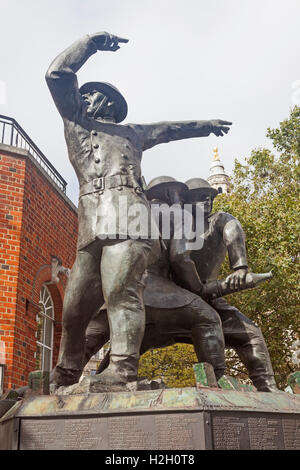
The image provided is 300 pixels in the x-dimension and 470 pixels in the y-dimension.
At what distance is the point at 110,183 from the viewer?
3.44m

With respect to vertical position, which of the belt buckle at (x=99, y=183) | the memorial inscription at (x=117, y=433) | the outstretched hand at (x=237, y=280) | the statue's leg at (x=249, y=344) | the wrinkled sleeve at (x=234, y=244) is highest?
the belt buckle at (x=99, y=183)

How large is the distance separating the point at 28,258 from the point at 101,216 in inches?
277

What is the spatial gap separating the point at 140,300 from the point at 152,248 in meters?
0.37

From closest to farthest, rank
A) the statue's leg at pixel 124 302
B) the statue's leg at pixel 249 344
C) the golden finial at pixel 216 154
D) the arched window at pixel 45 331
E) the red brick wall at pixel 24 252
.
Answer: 1. the statue's leg at pixel 124 302
2. the statue's leg at pixel 249 344
3. the red brick wall at pixel 24 252
4. the arched window at pixel 45 331
5. the golden finial at pixel 216 154

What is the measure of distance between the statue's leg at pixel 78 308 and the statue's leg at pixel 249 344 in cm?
104

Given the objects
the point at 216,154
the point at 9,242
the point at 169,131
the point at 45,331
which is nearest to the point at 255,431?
the point at 169,131

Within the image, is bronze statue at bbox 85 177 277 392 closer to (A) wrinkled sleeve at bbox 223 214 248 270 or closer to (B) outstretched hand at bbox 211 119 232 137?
(A) wrinkled sleeve at bbox 223 214 248 270

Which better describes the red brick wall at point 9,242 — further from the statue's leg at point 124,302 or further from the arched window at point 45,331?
the statue's leg at point 124,302

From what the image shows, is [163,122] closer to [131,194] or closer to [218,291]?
[131,194]

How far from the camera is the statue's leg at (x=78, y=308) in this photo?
3.41 meters

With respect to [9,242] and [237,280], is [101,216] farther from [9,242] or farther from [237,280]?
[9,242]

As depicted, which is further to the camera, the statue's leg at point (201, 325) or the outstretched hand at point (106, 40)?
the statue's leg at point (201, 325)

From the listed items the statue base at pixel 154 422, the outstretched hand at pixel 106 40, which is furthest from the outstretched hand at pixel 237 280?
the outstretched hand at pixel 106 40

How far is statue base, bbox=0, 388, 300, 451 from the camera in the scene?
2.52 metres
